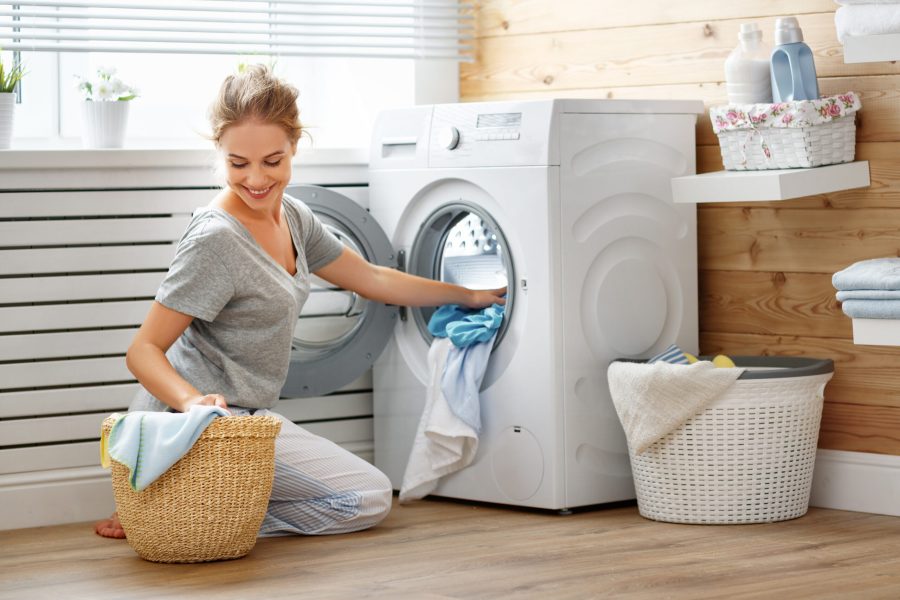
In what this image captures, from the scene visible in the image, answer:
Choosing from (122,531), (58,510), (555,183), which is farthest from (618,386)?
(58,510)

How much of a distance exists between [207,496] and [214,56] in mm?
1459

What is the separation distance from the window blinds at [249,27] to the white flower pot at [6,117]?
110 millimetres

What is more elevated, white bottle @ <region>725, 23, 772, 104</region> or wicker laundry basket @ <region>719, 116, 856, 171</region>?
white bottle @ <region>725, 23, 772, 104</region>

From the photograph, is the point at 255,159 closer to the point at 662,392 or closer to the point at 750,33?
the point at 662,392

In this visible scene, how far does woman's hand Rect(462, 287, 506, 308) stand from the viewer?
2908 mm

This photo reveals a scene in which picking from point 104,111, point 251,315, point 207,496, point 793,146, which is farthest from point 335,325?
point 793,146

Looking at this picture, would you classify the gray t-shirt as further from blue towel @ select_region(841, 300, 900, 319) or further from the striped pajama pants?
blue towel @ select_region(841, 300, 900, 319)

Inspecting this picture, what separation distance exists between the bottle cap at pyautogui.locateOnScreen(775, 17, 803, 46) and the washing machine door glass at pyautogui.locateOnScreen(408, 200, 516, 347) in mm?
732

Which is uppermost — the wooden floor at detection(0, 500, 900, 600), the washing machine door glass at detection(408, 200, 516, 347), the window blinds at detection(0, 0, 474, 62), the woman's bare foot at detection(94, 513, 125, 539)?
the window blinds at detection(0, 0, 474, 62)

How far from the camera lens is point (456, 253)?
3.03 m

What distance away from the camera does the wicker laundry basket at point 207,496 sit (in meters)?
2.33

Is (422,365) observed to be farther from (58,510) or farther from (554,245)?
(58,510)

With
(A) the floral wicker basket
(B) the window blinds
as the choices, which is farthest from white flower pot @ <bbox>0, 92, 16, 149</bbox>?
(A) the floral wicker basket

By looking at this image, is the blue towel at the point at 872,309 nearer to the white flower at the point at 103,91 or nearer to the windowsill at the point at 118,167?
the windowsill at the point at 118,167
